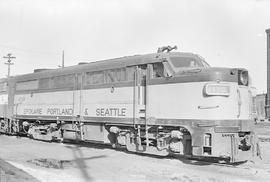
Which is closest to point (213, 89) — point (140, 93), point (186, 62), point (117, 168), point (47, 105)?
point (186, 62)

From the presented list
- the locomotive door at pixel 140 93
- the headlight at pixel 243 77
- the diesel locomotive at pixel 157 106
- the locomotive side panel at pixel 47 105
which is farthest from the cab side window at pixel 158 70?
the locomotive side panel at pixel 47 105

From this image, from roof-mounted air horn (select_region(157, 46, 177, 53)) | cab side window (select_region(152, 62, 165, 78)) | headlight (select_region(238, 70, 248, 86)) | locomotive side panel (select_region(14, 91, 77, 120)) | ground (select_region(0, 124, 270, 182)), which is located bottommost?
ground (select_region(0, 124, 270, 182))

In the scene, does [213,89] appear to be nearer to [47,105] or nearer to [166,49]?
[166,49]

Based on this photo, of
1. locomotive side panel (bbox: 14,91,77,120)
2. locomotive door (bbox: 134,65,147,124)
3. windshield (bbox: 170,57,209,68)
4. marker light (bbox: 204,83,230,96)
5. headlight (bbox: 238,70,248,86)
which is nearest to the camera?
marker light (bbox: 204,83,230,96)

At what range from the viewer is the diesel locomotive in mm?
11273

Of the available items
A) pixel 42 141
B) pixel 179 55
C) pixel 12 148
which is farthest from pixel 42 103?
pixel 179 55

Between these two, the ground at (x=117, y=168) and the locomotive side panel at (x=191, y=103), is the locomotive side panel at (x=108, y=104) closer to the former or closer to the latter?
the locomotive side panel at (x=191, y=103)

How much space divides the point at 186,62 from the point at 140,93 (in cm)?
189

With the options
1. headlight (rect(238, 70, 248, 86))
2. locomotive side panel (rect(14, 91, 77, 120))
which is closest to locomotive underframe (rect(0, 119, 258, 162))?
locomotive side panel (rect(14, 91, 77, 120))

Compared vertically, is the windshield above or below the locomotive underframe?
above

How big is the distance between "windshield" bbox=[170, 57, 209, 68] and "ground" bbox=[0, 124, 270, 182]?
311 centimetres

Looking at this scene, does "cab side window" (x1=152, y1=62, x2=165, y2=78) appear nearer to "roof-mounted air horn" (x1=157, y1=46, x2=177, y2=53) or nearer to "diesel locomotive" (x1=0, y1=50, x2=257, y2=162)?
"diesel locomotive" (x1=0, y1=50, x2=257, y2=162)

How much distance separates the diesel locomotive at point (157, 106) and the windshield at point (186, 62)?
0.13 feet

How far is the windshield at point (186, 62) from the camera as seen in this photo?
12615 mm
